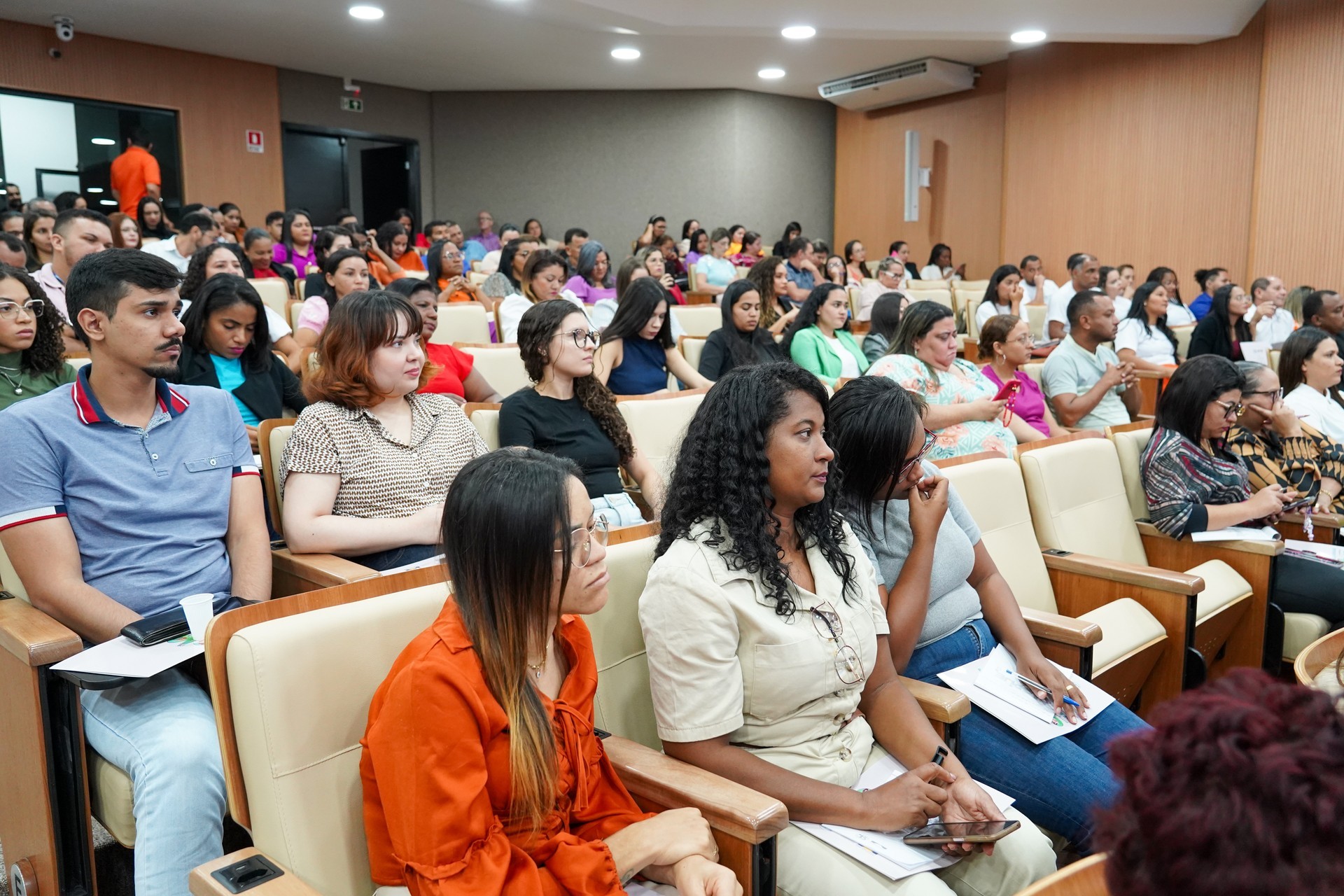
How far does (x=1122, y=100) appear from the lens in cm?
894

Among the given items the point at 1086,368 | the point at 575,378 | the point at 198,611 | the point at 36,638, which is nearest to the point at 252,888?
the point at 198,611

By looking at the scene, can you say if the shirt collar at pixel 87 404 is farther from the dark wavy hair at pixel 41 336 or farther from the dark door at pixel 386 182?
the dark door at pixel 386 182

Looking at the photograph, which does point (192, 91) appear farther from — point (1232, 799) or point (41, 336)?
point (1232, 799)

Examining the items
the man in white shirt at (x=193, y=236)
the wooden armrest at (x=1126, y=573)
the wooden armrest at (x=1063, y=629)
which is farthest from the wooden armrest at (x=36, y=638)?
the man in white shirt at (x=193, y=236)

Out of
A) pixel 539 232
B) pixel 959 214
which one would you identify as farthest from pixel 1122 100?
pixel 539 232

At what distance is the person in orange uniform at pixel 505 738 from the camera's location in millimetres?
1108

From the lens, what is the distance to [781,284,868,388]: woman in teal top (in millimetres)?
4270

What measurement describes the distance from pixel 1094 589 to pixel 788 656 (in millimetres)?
1439

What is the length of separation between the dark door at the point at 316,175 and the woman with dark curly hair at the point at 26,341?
8240mm

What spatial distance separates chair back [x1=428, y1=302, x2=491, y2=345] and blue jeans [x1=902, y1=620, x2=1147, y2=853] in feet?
10.7

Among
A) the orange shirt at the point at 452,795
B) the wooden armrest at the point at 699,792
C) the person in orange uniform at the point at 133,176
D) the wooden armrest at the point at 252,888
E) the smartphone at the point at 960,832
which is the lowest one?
the smartphone at the point at 960,832

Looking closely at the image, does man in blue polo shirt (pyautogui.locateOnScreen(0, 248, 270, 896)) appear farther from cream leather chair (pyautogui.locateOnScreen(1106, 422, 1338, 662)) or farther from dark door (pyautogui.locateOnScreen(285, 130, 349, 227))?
dark door (pyautogui.locateOnScreen(285, 130, 349, 227))

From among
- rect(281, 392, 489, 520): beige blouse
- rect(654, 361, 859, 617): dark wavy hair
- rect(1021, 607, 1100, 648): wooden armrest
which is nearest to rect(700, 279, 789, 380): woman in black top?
rect(281, 392, 489, 520): beige blouse

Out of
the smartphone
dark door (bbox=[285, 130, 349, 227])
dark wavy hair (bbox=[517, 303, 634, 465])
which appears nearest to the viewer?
the smartphone
